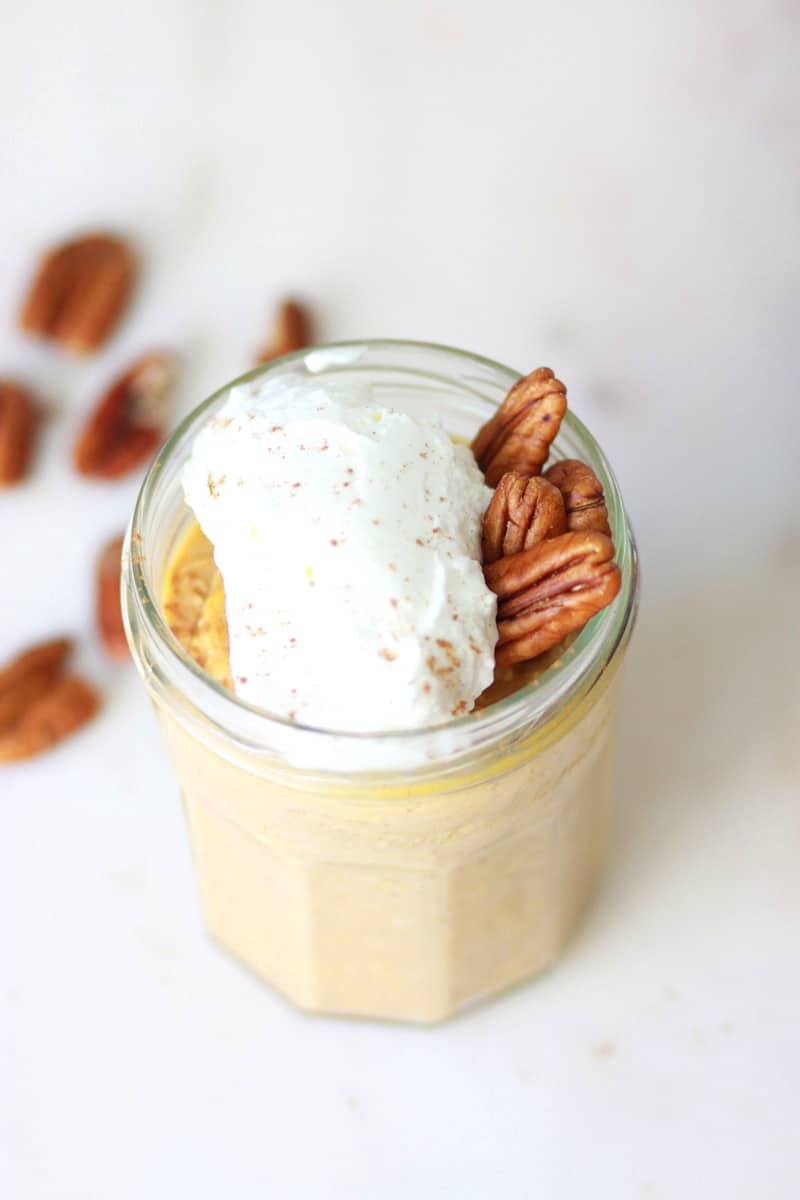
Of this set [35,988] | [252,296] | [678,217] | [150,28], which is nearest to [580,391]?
[678,217]

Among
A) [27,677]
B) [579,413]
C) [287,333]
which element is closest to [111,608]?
[27,677]

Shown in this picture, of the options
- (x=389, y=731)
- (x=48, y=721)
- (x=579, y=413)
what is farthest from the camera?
(x=579, y=413)

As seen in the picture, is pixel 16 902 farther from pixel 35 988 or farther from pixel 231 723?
pixel 231 723

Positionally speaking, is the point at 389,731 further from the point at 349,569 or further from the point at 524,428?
the point at 524,428

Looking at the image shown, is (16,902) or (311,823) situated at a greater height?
(311,823)

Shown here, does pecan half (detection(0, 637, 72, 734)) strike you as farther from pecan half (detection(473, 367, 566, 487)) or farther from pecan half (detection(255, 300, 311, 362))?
pecan half (detection(473, 367, 566, 487))

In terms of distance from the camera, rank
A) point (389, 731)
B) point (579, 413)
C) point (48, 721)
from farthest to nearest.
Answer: point (579, 413)
point (48, 721)
point (389, 731)

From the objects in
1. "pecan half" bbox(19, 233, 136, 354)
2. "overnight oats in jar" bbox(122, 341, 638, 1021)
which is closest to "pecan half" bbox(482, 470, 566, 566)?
"overnight oats in jar" bbox(122, 341, 638, 1021)
